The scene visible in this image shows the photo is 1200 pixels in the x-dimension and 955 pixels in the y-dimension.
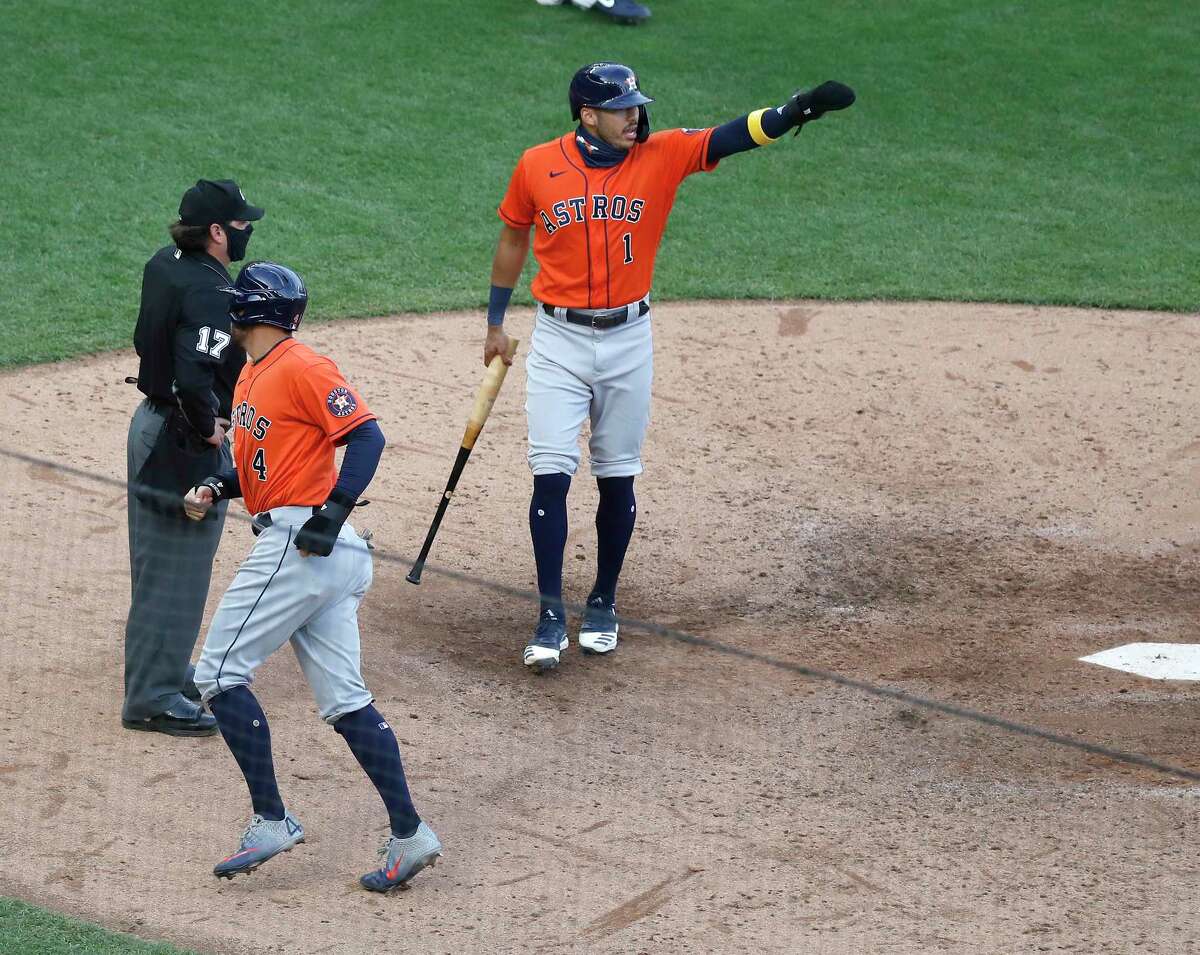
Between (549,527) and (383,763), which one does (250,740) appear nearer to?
(383,763)

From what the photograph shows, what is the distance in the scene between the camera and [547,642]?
17.3 ft

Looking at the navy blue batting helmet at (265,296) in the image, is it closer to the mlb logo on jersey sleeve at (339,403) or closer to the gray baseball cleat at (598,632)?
the mlb logo on jersey sleeve at (339,403)

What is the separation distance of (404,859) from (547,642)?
4.70 ft

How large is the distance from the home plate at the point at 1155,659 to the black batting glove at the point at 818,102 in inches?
85.1

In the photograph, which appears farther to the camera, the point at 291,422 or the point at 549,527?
the point at 549,527

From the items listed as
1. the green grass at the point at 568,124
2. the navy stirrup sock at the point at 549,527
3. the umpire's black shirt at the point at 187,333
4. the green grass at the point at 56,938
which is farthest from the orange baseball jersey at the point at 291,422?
the green grass at the point at 568,124

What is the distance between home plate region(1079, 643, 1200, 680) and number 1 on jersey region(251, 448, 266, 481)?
3.05m

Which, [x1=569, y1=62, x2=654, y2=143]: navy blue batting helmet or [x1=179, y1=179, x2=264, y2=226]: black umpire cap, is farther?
[x1=569, y1=62, x2=654, y2=143]: navy blue batting helmet

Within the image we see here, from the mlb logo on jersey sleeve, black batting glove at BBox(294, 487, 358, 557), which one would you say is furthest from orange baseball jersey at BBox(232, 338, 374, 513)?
black batting glove at BBox(294, 487, 358, 557)

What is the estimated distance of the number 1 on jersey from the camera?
4.02 metres

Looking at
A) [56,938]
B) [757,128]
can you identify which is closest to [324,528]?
[56,938]

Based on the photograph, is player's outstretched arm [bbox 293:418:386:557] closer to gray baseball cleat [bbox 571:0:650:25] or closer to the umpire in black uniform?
the umpire in black uniform

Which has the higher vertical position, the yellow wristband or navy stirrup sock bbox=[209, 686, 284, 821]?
the yellow wristband

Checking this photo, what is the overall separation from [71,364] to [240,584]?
4205 mm
